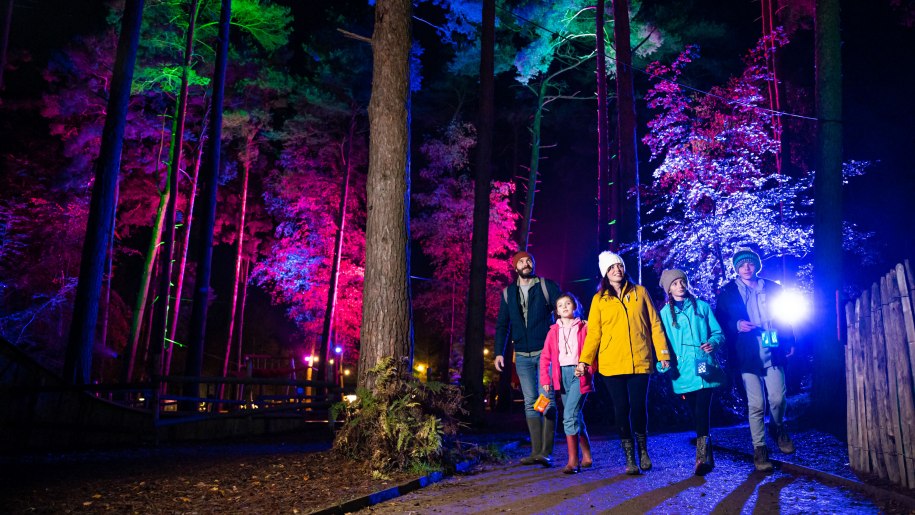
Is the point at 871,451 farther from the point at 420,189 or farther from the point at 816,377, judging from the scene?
the point at 420,189

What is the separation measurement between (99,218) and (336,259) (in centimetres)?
1606

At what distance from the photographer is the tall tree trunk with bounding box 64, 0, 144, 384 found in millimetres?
12055

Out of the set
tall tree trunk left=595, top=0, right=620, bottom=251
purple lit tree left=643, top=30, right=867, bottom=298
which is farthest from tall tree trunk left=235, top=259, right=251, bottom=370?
purple lit tree left=643, top=30, right=867, bottom=298

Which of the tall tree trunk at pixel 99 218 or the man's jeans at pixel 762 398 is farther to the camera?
the tall tree trunk at pixel 99 218

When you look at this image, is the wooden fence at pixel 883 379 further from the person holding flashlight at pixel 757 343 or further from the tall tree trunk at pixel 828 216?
the tall tree trunk at pixel 828 216

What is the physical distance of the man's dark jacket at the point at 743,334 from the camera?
6.54m

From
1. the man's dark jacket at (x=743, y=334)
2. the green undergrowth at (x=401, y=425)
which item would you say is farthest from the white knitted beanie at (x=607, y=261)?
the green undergrowth at (x=401, y=425)

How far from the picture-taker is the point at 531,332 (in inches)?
283

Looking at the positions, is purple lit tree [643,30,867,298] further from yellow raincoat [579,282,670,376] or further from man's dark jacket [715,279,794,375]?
yellow raincoat [579,282,670,376]

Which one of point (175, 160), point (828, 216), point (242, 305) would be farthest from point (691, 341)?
point (242, 305)

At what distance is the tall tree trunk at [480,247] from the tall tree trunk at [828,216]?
24.4ft

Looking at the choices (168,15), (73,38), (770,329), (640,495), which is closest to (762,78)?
(770,329)

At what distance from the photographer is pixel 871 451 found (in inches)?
225

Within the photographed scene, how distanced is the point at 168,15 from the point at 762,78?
2113cm
